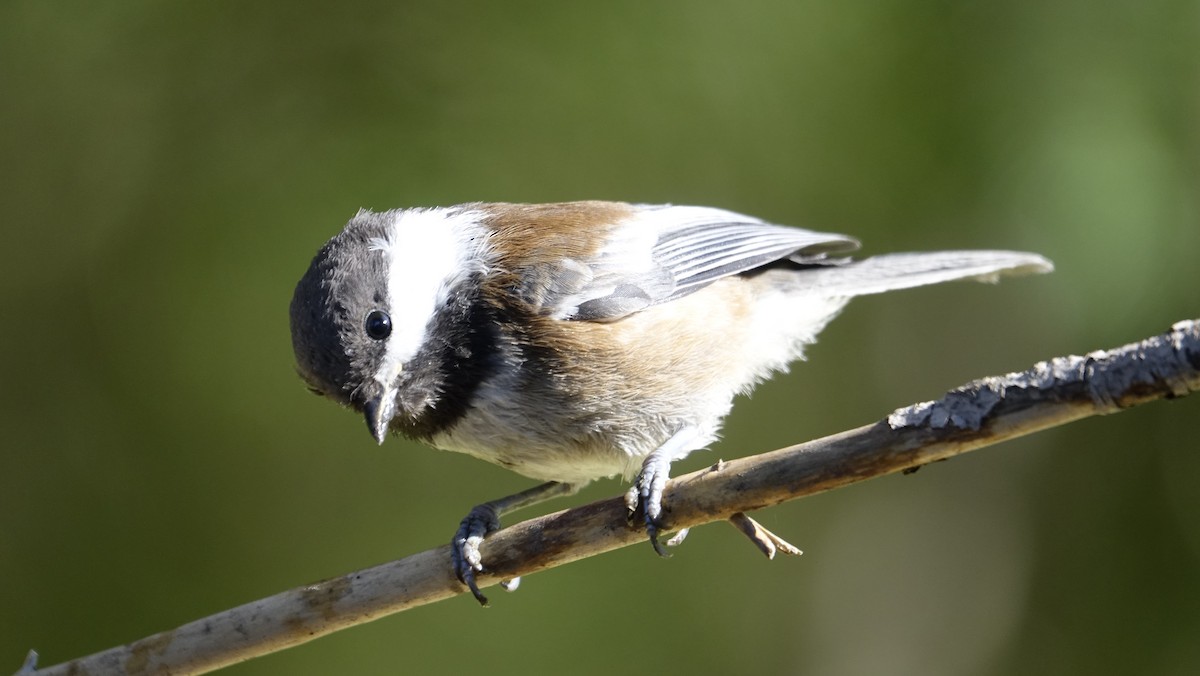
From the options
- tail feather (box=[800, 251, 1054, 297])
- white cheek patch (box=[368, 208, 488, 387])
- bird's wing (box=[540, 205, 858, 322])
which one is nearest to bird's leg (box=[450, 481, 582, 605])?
white cheek patch (box=[368, 208, 488, 387])

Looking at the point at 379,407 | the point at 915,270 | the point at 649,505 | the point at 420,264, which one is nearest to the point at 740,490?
the point at 649,505

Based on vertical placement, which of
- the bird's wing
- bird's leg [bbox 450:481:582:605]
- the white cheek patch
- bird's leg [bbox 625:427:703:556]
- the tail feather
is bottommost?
bird's leg [bbox 450:481:582:605]

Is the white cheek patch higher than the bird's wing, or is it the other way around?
the white cheek patch

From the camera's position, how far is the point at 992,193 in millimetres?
3551

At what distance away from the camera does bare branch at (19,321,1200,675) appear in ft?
5.41

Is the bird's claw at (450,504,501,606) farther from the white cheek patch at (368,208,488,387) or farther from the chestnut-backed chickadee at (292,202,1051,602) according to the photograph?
the white cheek patch at (368,208,488,387)

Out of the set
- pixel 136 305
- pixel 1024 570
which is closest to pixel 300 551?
pixel 136 305

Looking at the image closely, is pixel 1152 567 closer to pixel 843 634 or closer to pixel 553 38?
pixel 843 634

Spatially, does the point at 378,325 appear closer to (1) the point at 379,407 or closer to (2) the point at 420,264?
(1) the point at 379,407

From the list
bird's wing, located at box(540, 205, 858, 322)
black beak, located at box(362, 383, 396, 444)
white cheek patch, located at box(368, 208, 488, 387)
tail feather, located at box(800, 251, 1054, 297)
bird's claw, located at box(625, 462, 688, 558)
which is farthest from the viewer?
tail feather, located at box(800, 251, 1054, 297)

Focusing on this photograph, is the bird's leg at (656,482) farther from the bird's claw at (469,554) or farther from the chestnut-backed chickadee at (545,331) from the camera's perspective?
the bird's claw at (469,554)

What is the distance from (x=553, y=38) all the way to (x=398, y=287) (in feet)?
5.39

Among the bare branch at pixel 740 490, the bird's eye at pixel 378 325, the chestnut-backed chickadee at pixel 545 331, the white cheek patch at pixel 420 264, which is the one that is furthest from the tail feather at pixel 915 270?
the bird's eye at pixel 378 325

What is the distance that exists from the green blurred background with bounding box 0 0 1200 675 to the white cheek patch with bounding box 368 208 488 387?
34.1 inches
